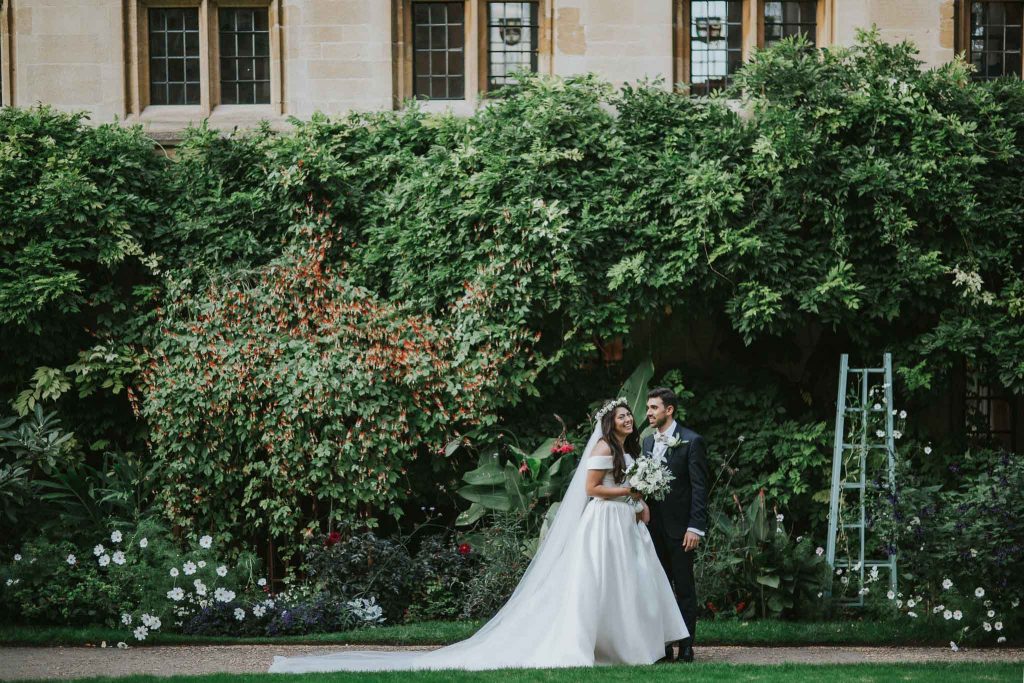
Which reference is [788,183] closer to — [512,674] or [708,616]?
[708,616]

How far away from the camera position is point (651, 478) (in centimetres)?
816

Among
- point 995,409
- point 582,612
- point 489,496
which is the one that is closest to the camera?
point 582,612

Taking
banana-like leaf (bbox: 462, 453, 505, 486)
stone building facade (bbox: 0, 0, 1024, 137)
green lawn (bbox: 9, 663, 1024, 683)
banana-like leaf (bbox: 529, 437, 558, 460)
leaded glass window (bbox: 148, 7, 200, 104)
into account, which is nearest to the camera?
green lawn (bbox: 9, 663, 1024, 683)

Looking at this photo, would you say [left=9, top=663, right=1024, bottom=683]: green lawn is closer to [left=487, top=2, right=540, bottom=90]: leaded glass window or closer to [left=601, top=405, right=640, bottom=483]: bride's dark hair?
[left=601, top=405, right=640, bottom=483]: bride's dark hair

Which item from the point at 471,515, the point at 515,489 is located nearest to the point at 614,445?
the point at 515,489

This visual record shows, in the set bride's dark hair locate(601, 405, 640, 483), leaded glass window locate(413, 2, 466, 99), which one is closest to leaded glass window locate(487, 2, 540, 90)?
leaded glass window locate(413, 2, 466, 99)

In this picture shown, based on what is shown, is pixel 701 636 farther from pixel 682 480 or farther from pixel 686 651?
pixel 682 480

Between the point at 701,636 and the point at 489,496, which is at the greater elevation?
the point at 489,496

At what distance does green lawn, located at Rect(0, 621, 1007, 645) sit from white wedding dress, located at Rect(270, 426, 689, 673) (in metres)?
0.89

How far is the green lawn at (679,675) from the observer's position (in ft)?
24.2

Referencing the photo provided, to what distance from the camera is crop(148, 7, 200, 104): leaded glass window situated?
13453 mm

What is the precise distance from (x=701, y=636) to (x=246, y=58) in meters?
8.33

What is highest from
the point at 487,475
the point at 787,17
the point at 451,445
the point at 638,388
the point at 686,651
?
the point at 787,17

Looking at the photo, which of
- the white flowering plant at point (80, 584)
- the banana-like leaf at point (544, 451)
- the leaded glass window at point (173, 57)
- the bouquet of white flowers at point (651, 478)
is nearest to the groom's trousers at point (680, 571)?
the bouquet of white flowers at point (651, 478)
